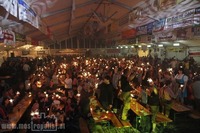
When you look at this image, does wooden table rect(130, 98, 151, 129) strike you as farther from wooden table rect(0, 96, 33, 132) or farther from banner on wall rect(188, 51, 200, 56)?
banner on wall rect(188, 51, 200, 56)

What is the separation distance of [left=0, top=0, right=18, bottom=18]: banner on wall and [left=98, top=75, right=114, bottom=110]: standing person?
514 centimetres

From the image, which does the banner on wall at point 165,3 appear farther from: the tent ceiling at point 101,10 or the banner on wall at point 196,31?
the banner on wall at point 196,31

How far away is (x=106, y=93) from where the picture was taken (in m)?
10.7

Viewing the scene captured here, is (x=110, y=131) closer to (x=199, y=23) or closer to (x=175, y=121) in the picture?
(x=175, y=121)

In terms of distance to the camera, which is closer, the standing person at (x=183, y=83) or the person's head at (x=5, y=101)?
the person's head at (x=5, y=101)

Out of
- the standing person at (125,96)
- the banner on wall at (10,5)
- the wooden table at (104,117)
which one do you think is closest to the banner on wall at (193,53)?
the standing person at (125,96)

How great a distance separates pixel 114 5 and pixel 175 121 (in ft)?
29.4

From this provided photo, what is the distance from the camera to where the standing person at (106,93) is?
10578 mm

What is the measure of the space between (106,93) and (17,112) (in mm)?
3483

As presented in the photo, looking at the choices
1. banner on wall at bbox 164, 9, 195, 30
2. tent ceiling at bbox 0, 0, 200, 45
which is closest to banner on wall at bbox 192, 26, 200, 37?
banner on wall at bbox 164, 9, 195, 30

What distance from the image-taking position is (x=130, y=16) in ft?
62.2

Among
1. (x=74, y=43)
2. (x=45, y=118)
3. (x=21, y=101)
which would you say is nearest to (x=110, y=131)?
(x=45, y=118)

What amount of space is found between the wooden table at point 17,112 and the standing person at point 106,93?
313cm

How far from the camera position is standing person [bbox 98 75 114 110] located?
10578 mm
